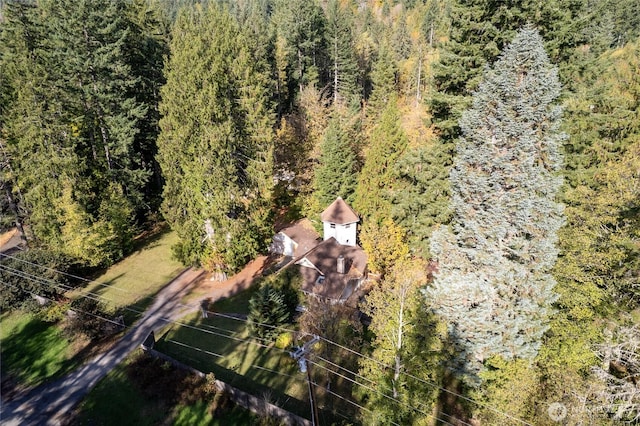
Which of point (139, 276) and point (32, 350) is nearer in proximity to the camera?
point (32, 350)

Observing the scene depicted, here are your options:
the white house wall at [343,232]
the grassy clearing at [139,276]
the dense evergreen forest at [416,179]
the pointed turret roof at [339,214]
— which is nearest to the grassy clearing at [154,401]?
the grassy clearing at [139,276]

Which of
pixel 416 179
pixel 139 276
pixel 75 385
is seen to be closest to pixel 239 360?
pixel 75 385

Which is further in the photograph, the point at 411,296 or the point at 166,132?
the point at 166,132

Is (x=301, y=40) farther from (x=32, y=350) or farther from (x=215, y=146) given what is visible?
(x=32, y=350)

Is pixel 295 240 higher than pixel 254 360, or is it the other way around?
pixel 295 240

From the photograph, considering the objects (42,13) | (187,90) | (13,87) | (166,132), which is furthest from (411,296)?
(42,13)

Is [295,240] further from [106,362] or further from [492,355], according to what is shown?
[492,355]
